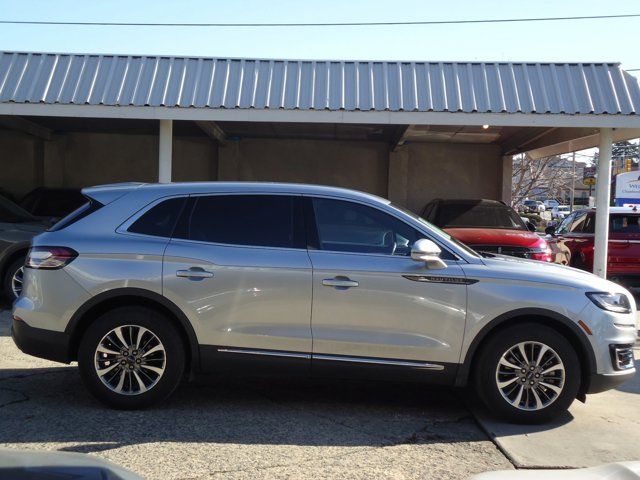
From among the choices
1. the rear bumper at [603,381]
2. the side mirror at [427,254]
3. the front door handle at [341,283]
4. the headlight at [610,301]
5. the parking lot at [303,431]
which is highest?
the side mirror at [427,254]

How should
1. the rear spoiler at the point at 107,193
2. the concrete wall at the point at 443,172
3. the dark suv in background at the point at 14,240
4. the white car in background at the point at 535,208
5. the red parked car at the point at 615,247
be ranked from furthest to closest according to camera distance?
the white car in background at the point at 535,208, the concrete wall at the point at 443,172, the red parked car at the point at 615,247, the dark suv in background at the point at 14,240, the rear spoiler at the point at 107,193

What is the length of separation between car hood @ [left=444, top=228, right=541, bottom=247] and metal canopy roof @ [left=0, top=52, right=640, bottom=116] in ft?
5.90

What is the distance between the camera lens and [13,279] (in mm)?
9344

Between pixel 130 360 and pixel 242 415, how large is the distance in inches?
38.1

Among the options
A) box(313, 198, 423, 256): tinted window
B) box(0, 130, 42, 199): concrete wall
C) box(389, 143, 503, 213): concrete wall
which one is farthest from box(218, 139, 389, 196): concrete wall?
box(313, 198, 423, 256): tinted window

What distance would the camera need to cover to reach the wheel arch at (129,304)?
5.07 meters

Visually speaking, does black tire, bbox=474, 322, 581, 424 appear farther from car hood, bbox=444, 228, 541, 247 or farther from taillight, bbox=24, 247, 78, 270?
car hood, bbox=444, 228, 541, 247

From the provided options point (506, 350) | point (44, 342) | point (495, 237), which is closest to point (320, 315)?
point (506, 350)

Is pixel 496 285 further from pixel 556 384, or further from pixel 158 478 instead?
pixel 158 478

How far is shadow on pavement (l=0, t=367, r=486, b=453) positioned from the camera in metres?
4.66

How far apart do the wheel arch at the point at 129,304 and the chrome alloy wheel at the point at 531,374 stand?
237cm

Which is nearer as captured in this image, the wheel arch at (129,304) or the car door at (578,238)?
the wheel arch at (129,304)

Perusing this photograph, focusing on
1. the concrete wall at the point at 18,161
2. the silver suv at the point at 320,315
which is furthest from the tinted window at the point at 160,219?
the concrete wall at the point at 18,161

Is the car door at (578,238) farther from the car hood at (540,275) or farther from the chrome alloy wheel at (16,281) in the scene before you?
the chrome alloy wheel at (16,281)
